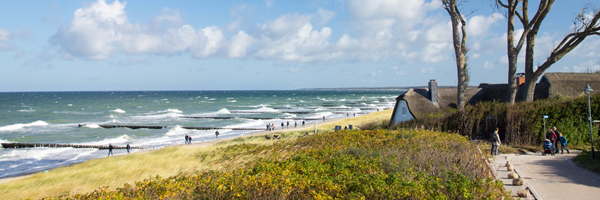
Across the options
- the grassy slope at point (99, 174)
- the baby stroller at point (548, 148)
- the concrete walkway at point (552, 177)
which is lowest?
the grassy slope at point (99, 174)

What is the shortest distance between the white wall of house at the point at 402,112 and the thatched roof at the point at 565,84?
7597 millimetres

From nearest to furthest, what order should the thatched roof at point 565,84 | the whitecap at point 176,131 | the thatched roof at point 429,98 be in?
the thatched roof at point 565,84, the thatched roof at point 429,98, the whitecap at point 176,131

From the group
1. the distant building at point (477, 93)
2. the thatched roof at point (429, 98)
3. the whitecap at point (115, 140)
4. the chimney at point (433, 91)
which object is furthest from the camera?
the whitecap at point (115, 140)

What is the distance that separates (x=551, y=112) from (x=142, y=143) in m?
32.1

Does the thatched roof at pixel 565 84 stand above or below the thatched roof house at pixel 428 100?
above

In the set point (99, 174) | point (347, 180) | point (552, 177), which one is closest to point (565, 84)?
point (552, 177)

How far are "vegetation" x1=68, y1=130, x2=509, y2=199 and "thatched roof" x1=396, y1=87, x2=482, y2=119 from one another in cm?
1627

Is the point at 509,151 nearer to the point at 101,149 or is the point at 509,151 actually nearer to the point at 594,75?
the point at 594,75

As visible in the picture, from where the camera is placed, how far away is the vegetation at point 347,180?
20.2 ft

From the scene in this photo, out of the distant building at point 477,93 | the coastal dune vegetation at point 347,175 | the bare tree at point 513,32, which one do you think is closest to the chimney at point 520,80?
the distant building at point 477,93

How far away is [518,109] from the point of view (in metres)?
16.1

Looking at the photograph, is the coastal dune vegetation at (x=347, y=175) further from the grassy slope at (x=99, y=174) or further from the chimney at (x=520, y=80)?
the chimney at (x=520, y=80)

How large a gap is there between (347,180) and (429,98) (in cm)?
2196

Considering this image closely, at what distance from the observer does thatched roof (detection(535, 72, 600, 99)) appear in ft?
72.8
